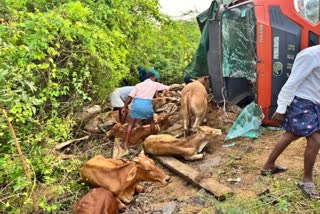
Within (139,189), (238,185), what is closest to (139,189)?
(139,189)

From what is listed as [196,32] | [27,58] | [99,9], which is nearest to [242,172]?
[27,58]

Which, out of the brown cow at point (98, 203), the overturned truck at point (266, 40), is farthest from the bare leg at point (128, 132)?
the brown cow at point (98, 203)

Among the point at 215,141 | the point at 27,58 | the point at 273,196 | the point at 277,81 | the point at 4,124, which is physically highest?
the point at 27,58

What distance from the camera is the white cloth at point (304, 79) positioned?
A: 3381 mm

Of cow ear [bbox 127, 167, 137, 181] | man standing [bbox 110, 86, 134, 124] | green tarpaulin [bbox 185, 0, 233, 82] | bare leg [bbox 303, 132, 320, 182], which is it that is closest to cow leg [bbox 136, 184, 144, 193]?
cow ear [bbox 127, 167, 137, 181]

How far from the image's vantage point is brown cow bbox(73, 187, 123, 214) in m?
3.95

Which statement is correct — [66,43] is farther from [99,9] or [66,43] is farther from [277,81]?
[277,81]

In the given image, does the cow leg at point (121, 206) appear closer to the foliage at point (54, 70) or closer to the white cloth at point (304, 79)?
the foliage at point (54, 70)

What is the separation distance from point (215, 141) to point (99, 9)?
313 centimetres

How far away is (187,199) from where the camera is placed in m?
4.09

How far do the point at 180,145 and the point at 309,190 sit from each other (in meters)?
1.94

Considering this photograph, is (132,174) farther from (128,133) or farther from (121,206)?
(128,133)

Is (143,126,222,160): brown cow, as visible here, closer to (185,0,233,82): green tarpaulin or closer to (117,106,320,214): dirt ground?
(117,106,320,214): dirt ground

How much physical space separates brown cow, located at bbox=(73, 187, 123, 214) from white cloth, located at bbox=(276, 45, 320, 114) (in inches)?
78.5
